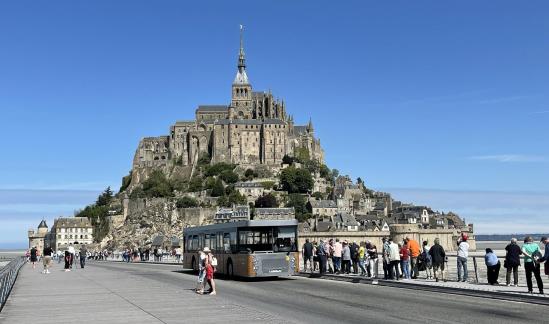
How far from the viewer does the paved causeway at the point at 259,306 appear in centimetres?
1412

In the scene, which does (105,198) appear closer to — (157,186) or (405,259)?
(157,186)

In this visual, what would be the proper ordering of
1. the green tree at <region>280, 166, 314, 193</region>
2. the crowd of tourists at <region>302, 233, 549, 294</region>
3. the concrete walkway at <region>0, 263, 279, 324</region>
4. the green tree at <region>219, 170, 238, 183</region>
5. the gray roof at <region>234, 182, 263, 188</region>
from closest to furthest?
the concrete walkway at <region>0, 263, 279, 324</region>
the crowd of tourists at <region>302, 233, 549, 294</region>
the green tree at <region>280, 166, 314, 193</region>
the gray roof at <region>234, 182, 263, 188</region>
the green tree at <region>219, 170, 238, 183</region>

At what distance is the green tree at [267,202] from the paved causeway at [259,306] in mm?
102286

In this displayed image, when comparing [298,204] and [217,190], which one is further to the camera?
[217,190]

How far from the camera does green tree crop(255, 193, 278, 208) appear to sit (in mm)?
125688

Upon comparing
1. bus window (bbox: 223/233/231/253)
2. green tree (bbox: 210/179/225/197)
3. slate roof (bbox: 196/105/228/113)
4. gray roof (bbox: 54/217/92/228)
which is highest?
slate roof (bbox: 196/105/228/113)

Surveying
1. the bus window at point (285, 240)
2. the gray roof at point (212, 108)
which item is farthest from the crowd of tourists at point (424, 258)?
the gray roof at point (212, 108)

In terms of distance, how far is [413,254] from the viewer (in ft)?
78.5

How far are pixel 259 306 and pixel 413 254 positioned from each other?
8.83 meters

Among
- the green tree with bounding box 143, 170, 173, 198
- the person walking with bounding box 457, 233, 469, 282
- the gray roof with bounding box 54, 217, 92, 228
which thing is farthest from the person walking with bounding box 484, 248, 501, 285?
the gray roof with bounding box 54, 217, 92, 228

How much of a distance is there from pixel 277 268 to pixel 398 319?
12.8 metres

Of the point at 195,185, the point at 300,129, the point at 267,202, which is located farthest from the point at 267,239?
the point at 300,129

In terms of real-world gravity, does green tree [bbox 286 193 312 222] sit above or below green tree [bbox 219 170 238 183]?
below

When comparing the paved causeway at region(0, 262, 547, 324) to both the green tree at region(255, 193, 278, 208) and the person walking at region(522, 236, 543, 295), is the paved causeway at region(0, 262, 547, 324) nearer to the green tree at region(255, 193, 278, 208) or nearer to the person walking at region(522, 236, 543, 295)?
the person walking at region(522, 236, 543, 295)
